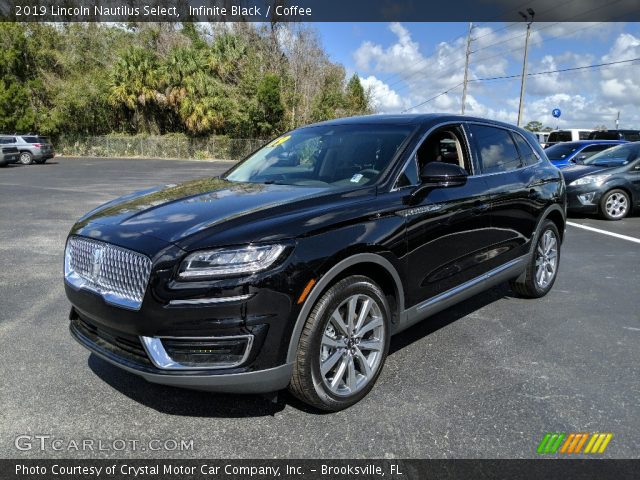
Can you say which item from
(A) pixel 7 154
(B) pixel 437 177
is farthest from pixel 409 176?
(A) pixel 7 154

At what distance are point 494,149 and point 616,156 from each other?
841 cm

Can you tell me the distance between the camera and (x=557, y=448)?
279 centimetres

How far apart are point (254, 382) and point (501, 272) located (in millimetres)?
2777

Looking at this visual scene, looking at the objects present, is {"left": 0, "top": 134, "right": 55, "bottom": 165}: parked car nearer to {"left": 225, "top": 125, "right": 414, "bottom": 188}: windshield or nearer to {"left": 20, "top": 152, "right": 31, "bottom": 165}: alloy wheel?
{"left": 20, "top": 152, "right": 31, "bottom": 165}: alloy wheel

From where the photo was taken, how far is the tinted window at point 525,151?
5.16 m

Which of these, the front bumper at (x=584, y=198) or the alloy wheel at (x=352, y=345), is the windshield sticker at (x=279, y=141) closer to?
the alloy wheel at (x=352, y=345)

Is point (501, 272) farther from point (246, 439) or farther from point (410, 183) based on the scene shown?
point (246, 439)

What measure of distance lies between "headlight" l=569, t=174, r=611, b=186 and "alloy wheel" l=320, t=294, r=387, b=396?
30.5ft

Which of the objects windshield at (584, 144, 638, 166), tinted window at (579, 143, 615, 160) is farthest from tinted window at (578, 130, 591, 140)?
windshield at (584, 144, 638, 166)

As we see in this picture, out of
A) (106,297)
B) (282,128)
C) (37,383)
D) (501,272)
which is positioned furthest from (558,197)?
(282,128)

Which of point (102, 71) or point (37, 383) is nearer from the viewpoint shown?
point (37, 383)

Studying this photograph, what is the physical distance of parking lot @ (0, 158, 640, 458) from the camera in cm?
283

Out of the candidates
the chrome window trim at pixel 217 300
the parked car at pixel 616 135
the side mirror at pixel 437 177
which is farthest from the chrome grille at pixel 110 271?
the parked car at pixel 616 135

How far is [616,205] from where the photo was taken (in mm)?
10852
